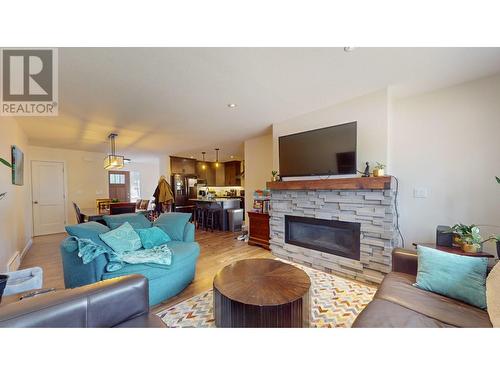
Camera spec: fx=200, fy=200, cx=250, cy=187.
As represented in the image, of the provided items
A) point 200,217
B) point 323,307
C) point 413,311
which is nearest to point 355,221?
point 323,307

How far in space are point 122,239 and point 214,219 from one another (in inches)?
141

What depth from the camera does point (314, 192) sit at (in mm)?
3025

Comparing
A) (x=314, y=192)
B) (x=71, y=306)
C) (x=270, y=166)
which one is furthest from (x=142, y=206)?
(x=71, y=306)

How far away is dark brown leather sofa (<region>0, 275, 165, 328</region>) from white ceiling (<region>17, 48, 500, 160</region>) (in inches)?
69.5

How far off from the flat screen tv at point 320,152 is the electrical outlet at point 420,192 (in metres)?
0.86

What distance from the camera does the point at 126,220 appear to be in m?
2.66

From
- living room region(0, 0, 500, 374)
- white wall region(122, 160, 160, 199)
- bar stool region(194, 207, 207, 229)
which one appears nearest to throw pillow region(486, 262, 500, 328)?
living room region(0, 0, 500, 374)

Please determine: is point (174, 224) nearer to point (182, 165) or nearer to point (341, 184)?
point (341, 184)

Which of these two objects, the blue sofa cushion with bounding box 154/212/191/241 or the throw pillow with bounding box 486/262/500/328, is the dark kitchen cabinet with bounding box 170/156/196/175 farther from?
the throw pillow with bounding box 486/262/500/328

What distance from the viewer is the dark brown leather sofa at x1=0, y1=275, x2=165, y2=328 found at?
33.3 inches

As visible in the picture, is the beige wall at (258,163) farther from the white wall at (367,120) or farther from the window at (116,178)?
the window at (116,178)

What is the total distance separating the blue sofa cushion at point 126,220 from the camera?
2.52m

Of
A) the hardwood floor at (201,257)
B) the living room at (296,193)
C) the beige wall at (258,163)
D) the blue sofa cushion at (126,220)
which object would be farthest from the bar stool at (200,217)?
the blue sofa cushion at (126,220)
